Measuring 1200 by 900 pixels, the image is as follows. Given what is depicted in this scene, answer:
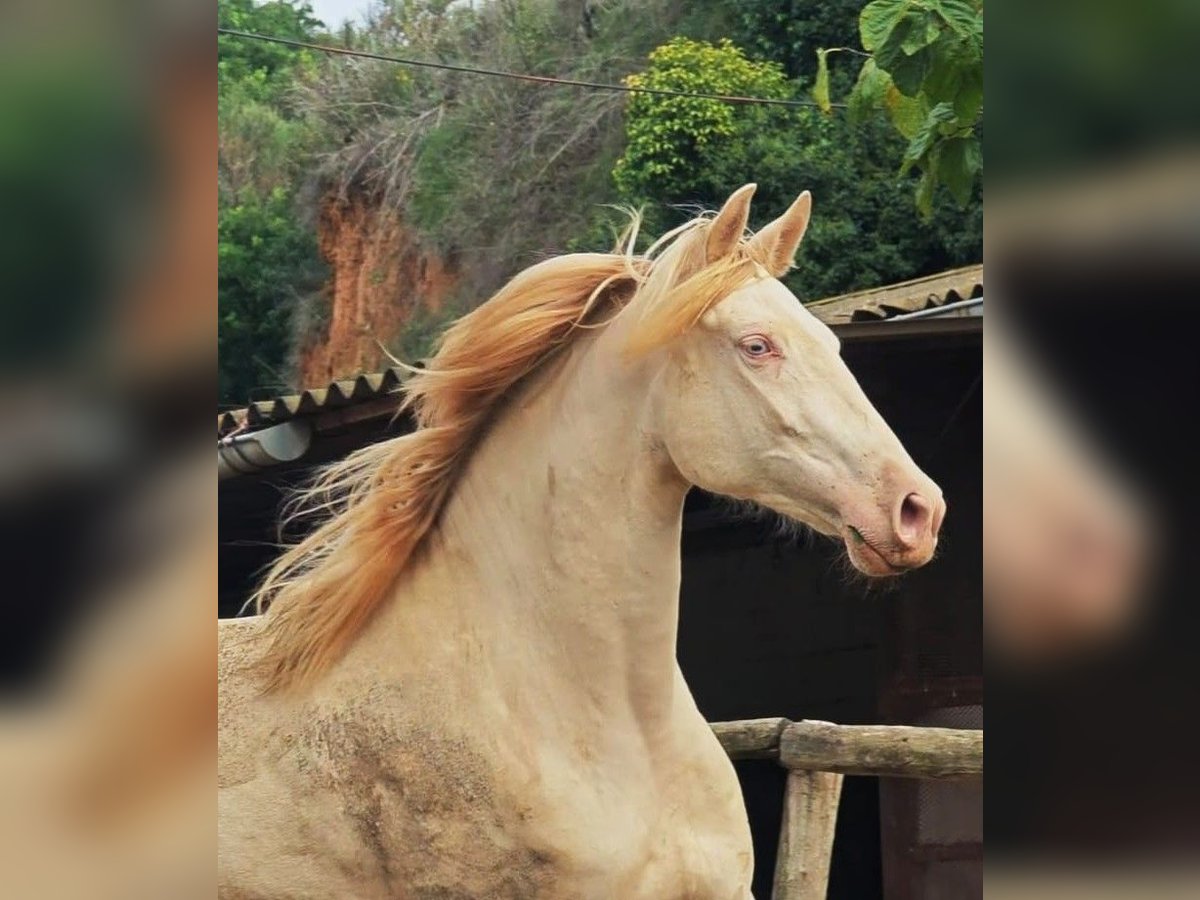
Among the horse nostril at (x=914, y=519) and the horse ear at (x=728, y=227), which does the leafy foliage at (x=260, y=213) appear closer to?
the horse ear at (x=728, y=227)

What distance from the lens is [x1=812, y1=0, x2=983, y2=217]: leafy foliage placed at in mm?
2918

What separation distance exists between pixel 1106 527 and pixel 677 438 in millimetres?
1457

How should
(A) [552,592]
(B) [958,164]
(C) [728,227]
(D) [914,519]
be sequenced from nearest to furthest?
1. (D) [914,519]
2. (C) [728,227]
3. (A) [552,592]
4. (B) [958,164]

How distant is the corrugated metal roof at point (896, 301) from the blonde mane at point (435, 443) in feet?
5.59

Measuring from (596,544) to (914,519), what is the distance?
0.48 metres

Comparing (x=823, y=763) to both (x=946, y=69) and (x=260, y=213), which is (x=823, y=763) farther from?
(x=260, y=213)

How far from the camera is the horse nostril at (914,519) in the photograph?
2.11m

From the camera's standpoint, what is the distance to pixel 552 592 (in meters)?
2.35

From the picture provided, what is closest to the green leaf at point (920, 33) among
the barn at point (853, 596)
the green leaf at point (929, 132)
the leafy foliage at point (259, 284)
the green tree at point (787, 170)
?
the green leaf at point (929, 132)

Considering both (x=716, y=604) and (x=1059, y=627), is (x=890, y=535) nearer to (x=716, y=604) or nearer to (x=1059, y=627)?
(x=1059, y=627)

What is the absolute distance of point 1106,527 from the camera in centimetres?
80

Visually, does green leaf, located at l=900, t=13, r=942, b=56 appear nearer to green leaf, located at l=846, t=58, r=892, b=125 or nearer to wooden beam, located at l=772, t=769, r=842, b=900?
green leaf, located at l=846, t=58, r=892, b=125

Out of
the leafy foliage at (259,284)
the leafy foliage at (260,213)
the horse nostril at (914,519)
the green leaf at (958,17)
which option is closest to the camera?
the horse nostril at (914,519)

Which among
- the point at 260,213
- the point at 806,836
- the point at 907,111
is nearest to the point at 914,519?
the point at 806,836
